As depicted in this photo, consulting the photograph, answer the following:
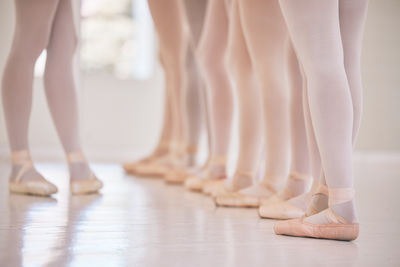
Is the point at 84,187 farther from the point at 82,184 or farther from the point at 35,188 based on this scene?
the point at 35,188

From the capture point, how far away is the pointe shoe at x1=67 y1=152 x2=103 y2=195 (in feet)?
5.63

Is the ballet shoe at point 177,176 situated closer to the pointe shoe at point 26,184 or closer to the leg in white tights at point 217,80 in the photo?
the leg in white tights at point 217,80

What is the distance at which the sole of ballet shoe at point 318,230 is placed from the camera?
1031 mm

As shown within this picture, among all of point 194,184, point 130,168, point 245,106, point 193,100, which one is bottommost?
point 130,168

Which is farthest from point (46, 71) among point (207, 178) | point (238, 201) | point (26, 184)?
point (238, 201)

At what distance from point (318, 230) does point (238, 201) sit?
0.47m

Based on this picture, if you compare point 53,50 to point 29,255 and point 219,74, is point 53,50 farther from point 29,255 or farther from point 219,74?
point 29,255

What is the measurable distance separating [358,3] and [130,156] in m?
2.84

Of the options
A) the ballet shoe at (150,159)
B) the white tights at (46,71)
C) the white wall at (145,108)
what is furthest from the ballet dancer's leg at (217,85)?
the white wall at (145,108)

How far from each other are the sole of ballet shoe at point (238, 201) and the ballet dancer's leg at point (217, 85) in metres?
0.35

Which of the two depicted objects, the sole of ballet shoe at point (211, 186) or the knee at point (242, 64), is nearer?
the knee at point (242, 64)

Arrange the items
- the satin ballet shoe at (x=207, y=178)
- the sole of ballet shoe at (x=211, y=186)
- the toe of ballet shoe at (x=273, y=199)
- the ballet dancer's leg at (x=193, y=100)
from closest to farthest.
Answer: the toe of ballet shoe at (x=273, y=199) < the sole of ballet shoe at (x=211, y=186) < the satin ballet shoe at (x=207, y=178) < the ballet dancer's leg at (x=193, y=100)

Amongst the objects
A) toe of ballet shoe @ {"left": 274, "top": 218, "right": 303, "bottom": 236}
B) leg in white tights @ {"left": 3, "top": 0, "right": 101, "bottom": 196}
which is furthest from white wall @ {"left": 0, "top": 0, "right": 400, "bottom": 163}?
toe of ballet shoe @ {"left": 274, "top": 218, "right": 303, "bottom": 236}

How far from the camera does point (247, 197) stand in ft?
4.99
